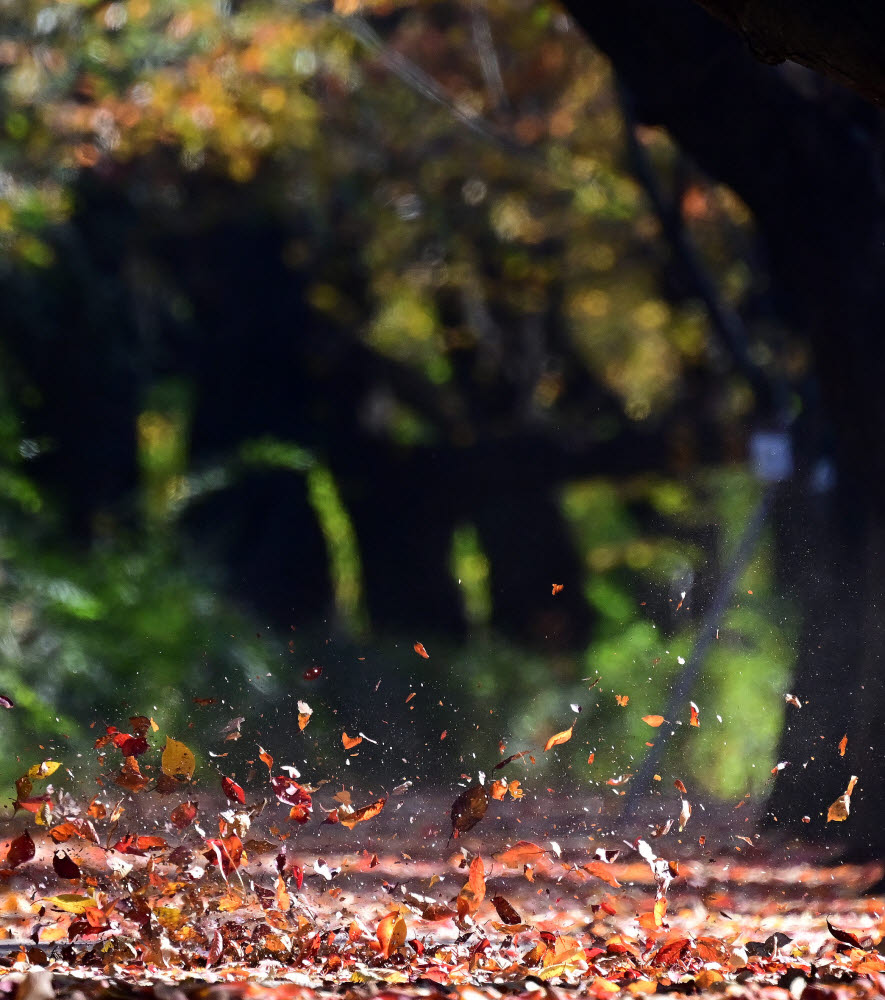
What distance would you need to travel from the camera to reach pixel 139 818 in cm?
342

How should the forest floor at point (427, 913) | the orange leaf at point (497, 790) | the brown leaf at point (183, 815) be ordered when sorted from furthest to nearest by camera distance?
the orange leaf at point (497, 790)
the brown leaf at point (183, 815)
the forest floor at point (427, 913)

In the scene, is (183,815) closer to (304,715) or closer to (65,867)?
(304,715)

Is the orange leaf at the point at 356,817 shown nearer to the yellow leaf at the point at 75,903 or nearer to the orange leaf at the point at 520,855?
the orange leaf at the point at 520,855

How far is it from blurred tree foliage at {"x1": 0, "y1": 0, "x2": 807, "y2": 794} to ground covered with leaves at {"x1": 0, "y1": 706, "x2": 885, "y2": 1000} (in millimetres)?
546

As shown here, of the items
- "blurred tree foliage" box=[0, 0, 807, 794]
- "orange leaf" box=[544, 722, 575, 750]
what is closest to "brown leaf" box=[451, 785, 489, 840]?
"blurred tree foliage" box=[0, 0, 807, 794]

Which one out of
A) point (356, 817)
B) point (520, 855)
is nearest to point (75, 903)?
point (356, 817)

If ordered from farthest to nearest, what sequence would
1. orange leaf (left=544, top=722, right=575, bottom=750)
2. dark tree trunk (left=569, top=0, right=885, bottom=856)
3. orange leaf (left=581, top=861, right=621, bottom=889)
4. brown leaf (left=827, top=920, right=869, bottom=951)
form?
orange leaf (left=544, top=722, right=575, bottom=750) < orange leaf (left=581, top=861, right=621, bottom=889) < dark tree trunk (left=569, top=0, right=885, bottom=856) < brown leaf (left=827, top=920, right=869, bottom=951)

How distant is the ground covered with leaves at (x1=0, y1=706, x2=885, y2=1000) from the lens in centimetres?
175

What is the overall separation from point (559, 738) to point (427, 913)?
2368mm

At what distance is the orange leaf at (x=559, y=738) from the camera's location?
4.39 metres

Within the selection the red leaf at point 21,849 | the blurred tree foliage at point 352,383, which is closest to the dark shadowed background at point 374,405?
the blurred tree foliage at point 352,383

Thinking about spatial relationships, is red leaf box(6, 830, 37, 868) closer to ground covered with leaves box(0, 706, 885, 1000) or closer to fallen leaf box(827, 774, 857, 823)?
ground covered with leaves box(0, 706, 885, 1000)

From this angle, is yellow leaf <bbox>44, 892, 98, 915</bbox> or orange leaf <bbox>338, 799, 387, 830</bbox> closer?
yellow leaf <bbox>44, 892, 98, 915</bbox>

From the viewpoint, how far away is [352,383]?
14.9ft
